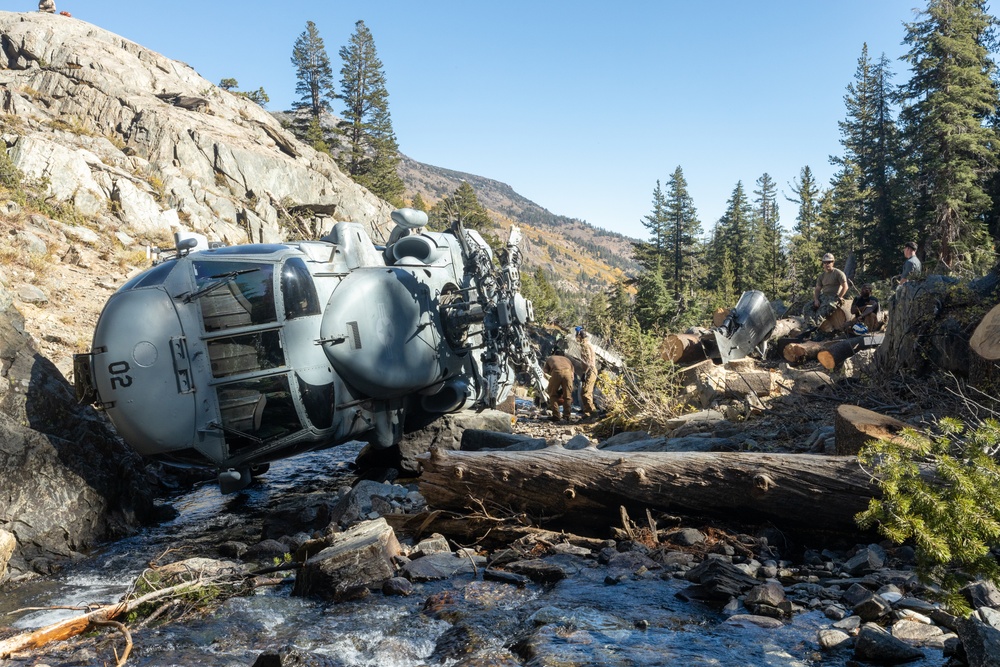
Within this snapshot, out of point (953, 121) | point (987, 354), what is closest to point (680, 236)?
point (953, 121)

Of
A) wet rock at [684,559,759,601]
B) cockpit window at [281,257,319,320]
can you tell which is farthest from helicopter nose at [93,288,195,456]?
wet rock at [684,559,759,601]

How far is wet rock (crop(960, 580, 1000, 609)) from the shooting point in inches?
178

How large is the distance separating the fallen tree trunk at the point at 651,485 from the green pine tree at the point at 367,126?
52.3m

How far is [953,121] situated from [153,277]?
3296 cm

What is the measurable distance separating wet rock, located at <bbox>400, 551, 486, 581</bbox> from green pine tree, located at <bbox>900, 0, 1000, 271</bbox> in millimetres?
28803

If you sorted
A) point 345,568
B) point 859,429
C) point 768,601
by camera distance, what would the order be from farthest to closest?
point 859,429 < point 345,568 < point 768,601

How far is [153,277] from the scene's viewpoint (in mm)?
7973

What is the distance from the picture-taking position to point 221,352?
779cm

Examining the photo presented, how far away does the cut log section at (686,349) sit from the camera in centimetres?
1723

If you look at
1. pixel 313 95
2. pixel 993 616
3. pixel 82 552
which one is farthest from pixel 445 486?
pixel 313 95

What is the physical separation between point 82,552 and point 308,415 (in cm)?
282

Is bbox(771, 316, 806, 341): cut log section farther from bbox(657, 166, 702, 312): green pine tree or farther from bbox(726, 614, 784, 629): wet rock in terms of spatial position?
bbox(657, 166, 702, 312): green pine tree

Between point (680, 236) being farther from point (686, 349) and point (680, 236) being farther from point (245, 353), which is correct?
point (245, 353)

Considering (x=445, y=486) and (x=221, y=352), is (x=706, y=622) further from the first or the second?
(x=221, y=352)
